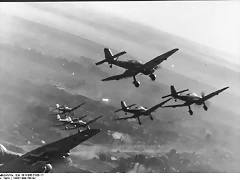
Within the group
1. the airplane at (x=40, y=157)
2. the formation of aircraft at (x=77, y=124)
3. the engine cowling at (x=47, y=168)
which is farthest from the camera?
the engine cowling at (x=47, y=168)

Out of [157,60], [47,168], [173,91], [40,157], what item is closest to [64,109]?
[47,168]

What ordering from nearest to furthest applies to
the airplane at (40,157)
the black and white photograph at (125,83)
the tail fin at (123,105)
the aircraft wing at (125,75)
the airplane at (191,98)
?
the airplane at (40,157) → the black and white photograph at (125,83) → the aircraft wing at (125,75) → the airplane at (191,98) → the tail fin at (123,105)

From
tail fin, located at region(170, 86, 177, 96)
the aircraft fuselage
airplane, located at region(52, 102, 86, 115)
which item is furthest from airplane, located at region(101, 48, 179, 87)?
airplane, located at region(52, 102, 86, 115)

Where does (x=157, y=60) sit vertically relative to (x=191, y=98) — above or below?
above

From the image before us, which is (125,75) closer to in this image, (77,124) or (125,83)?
(125,83)

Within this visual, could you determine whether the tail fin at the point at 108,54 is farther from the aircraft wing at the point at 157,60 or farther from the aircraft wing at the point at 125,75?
the aircraft wing at the point at 157,60

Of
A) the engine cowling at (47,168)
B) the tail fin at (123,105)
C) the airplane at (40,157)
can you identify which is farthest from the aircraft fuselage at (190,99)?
the engine cowling at (47,168)
